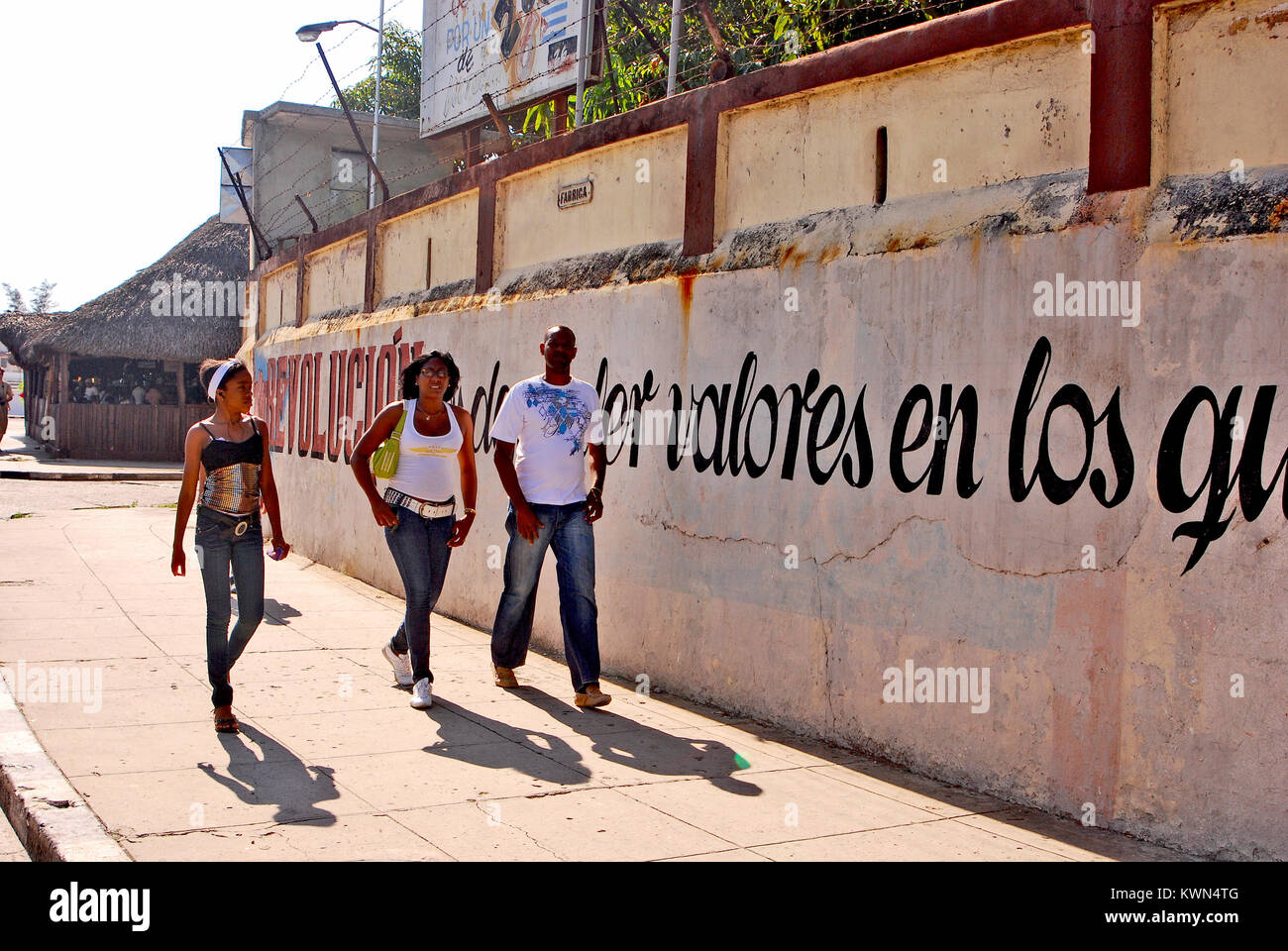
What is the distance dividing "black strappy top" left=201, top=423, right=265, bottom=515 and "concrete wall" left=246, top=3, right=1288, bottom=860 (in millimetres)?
2256

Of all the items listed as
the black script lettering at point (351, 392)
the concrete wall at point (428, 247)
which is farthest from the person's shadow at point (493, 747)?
the black script lettering at point (351, 392)

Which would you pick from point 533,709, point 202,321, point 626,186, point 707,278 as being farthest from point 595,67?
point 202,321

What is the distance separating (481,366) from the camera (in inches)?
356

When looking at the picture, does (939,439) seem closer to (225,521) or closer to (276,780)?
(276,780)

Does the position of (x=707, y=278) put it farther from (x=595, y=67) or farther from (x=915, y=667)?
(x=595, y=67)

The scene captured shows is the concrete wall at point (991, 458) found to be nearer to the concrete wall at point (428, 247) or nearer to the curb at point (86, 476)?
the concrete wall at point (428, 247)

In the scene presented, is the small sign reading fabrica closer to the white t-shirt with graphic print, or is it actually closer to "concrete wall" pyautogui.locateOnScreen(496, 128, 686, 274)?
"concrete wall" pyautogui.locateOnScreen(496, 128, 686, 274)

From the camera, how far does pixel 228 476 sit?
222 inches

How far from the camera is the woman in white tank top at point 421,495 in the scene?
20.2 feet

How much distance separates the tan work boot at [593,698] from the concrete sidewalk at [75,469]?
16.4 m

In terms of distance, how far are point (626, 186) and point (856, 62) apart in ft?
6.84

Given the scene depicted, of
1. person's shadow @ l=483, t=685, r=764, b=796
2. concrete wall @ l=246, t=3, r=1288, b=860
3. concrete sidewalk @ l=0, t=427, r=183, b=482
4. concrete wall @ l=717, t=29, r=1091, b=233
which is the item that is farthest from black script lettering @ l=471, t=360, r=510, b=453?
concrete sidewalk @ l=0, t=427, r=183, b=482

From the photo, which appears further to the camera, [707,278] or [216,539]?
[707,278]
